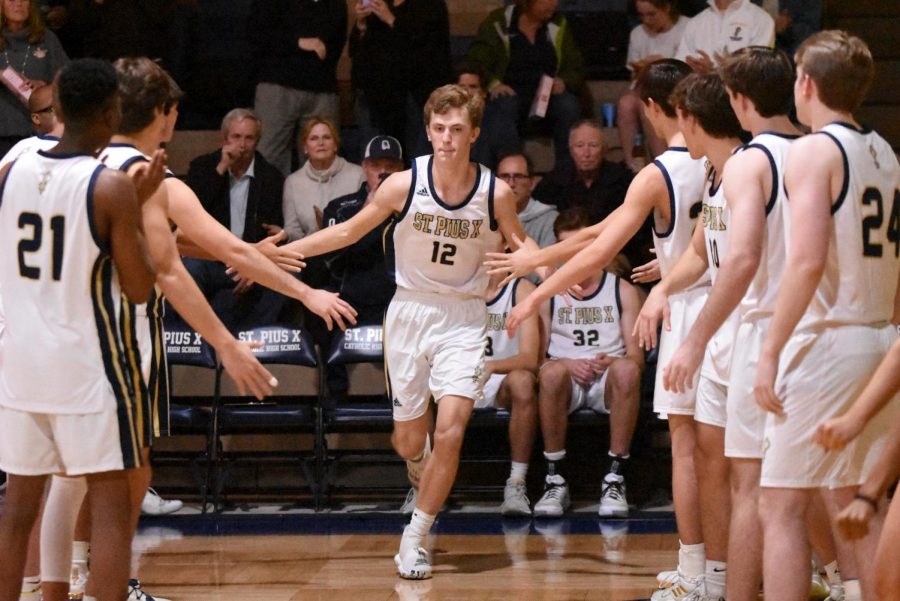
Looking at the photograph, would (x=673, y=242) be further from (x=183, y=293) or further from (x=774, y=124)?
(x=183, y=293)

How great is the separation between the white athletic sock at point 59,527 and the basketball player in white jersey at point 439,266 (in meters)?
2.02

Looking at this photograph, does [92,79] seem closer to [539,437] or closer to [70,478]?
[70,478]

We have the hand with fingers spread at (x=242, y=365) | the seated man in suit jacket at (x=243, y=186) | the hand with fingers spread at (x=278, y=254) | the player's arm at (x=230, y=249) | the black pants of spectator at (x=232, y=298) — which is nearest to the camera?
the hand with fingers spread at (x=242, y=365)

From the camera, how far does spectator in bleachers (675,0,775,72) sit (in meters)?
9.70

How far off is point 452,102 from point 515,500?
2.73 m

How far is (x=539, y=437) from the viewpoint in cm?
873

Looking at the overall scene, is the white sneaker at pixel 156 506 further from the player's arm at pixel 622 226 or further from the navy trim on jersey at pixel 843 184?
the navy trim on jersey at pixel 843 184

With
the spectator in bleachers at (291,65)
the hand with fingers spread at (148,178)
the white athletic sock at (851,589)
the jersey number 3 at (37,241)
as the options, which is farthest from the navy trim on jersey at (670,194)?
the spectator in bleachers at (291,65)

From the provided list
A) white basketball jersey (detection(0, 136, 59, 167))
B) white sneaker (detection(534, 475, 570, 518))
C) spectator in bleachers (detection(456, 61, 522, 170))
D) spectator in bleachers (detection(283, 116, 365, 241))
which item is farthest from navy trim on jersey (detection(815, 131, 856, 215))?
spectator in bleachers (detection(456, 61, 522, 170))

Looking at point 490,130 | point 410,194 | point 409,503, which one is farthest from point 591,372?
point 490,130

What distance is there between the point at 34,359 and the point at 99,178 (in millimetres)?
600

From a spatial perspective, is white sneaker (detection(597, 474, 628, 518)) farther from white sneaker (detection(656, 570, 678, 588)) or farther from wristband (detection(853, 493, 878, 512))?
wristband (detection(853, 493, 878, 512))

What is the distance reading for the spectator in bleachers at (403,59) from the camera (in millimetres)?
9953

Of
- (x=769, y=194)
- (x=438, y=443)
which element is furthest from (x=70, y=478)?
(x=769, y=194)
